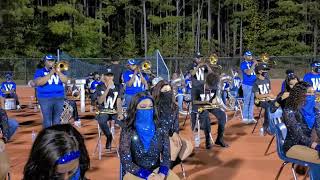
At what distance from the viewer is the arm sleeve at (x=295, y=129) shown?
5570 mm

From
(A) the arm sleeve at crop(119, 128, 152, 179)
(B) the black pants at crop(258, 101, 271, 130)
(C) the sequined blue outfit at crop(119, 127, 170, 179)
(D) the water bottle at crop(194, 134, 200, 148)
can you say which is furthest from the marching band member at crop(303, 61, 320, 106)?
(A) the arm sleeve at crop(119, 128, 152, 179)

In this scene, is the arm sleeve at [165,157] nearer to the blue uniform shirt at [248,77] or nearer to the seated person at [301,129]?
the seated person at [301,129]

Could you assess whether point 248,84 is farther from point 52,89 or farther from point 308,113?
point 308,113

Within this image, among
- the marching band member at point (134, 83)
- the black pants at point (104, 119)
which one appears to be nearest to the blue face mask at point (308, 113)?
the black pants at point (104, 119)

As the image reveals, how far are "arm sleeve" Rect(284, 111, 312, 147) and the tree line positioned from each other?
3265 cm

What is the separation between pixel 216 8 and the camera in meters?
61.2

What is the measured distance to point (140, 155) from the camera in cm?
486

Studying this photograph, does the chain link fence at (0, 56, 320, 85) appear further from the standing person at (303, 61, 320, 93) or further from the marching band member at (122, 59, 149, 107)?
the standing person at (303, 61, 320, 93)

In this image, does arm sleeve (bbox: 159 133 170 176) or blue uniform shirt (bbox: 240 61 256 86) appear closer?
arm sleeve (bbox: 159 133 170 176)

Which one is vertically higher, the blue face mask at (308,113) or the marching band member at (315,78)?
the marching band member at (315,78)

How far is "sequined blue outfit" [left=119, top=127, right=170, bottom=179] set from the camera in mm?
4801

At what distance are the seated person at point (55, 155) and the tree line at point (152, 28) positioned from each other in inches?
1378

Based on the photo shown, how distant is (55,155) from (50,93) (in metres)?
5.86

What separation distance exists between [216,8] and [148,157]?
5767 centimetres
